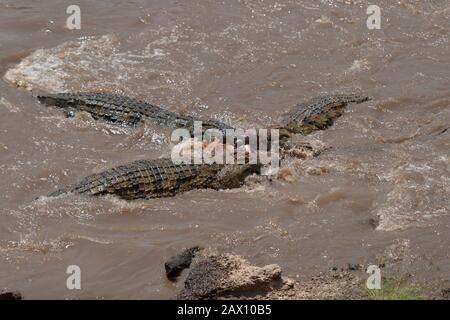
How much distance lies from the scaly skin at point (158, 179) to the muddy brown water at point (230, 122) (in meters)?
0.14

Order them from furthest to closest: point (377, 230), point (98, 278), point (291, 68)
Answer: point (291, 68) → point (377, 230) → point (98, 278)

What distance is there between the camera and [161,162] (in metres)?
7.81

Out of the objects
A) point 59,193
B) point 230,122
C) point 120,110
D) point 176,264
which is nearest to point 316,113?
point 230,122

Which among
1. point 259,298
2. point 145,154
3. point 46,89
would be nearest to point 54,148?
point 145,154

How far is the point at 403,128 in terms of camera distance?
9898mm

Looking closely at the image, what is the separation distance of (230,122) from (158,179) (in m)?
2.59

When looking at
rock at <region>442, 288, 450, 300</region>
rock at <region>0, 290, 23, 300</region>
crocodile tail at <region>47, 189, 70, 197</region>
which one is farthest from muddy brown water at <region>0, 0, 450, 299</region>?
rock at <region>442, 288, 450, 300</region>

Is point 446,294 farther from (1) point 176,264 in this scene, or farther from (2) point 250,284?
(1) point 176,264

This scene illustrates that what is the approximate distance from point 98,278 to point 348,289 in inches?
91.2

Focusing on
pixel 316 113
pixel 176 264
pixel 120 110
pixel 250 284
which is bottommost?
pixel 176 264

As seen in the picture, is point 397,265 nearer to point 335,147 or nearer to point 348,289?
point 348,289

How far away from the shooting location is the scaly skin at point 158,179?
730cm

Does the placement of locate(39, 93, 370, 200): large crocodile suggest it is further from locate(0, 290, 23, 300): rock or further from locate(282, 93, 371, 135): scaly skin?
locate(0, 290, 23, 300): rock

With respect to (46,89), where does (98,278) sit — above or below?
below
